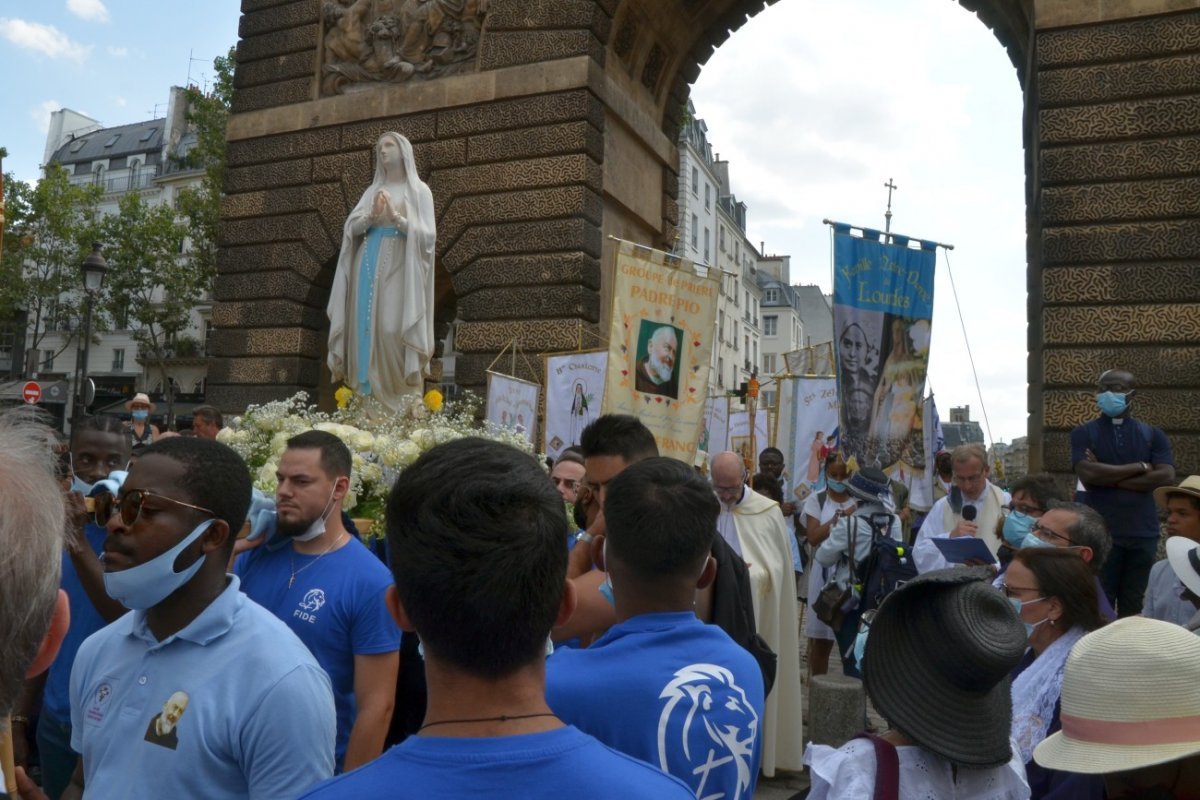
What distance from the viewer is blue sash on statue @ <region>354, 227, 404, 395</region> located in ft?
21.2

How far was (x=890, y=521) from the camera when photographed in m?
6.41

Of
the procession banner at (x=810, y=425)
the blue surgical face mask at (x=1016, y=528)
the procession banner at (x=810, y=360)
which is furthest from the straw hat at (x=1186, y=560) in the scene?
the procession banner at (x=810, y=360)

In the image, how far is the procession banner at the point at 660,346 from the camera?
26.1ft

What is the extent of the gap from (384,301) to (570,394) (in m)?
3.69

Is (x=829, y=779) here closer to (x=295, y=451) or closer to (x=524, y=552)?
(x=524, y=552)

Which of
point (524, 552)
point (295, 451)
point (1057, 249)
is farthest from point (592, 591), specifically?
point (1057, 249)

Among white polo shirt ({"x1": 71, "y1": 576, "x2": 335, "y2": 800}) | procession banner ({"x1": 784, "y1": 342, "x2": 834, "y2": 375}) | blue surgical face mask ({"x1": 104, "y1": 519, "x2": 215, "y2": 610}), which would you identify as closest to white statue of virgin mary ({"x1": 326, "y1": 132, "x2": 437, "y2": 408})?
blue surgical face mask ({"x1": 104, "y1": 519, "x2": 215, "y2": 610})

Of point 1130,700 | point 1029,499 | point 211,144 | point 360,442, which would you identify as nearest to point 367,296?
point 360,442

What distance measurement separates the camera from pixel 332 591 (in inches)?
118

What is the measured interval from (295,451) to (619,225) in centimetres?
1077

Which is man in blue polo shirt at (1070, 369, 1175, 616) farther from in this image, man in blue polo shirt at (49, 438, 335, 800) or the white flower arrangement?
man in blue polo shirt at (49, 438, 335, 800)

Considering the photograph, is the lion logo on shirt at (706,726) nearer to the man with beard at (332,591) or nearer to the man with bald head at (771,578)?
the man with beard at (332,591)

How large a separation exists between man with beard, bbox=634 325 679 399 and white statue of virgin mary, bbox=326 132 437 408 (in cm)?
207

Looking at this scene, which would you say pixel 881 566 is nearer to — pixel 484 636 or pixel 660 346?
pixel 660 346
